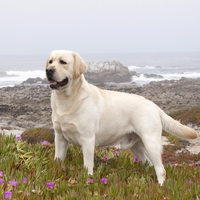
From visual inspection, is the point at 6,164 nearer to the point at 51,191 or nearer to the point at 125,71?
the point at 51,191

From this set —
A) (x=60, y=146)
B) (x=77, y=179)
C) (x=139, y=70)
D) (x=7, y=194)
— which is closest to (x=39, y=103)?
(x=60, y=146)

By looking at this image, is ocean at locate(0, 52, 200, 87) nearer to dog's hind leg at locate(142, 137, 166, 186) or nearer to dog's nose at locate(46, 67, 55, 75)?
dog's hind leg at locate(142, 137, 166, 186)

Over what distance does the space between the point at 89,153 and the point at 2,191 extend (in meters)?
2.06

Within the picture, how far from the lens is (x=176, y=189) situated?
457 cm

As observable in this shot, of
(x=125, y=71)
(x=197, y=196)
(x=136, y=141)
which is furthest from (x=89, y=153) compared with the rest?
(x=125, y=71)

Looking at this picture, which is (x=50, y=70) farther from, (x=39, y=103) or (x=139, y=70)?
(x=139, y=70)

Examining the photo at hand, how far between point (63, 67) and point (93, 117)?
2.99 ft

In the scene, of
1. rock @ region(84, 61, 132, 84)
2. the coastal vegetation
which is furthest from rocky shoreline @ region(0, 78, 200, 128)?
rock @ region(84, 61, 132, 84)

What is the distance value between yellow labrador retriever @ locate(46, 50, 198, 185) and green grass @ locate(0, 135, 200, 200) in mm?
364

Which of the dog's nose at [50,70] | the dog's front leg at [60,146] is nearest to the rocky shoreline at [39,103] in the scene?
the dog's front leg at [60,146]

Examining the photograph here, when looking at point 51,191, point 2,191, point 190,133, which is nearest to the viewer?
point 2,191

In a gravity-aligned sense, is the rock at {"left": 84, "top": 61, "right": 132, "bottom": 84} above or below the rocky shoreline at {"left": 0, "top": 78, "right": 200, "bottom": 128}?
below

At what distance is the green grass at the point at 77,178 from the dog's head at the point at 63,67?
4.07ft

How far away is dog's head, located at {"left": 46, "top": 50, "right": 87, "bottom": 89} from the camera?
5562 mm
